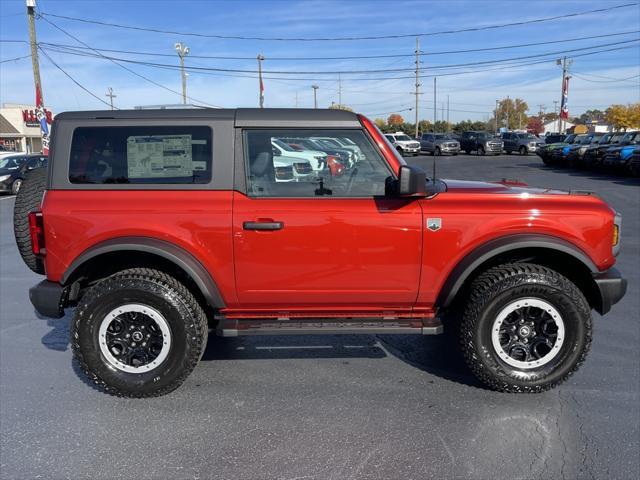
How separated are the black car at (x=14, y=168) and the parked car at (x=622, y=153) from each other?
2110cm

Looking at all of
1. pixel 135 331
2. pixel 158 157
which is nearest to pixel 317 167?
pixel 158 157

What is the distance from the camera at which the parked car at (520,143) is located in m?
36.6

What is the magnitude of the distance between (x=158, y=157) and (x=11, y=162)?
61.1ft

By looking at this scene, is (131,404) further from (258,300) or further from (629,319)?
(629,319)

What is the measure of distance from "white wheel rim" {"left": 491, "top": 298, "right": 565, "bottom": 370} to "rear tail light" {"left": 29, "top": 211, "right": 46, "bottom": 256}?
10.2ft

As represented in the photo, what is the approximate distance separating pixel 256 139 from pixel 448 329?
91.5 inches

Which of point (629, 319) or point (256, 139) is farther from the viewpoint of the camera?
point (629, 319)

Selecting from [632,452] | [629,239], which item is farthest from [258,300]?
[629,239]

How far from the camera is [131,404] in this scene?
134 inches

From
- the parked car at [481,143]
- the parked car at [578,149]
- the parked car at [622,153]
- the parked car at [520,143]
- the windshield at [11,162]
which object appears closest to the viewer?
the windshield at [11,162]

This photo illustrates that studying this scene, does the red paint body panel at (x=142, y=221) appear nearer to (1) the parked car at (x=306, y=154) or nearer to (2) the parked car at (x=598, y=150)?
(1) the parked car at (x=306, y=154)

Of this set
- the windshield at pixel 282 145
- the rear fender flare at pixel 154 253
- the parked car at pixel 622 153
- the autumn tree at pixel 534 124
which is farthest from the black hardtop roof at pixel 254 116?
the autumn tree at pixel 534 124

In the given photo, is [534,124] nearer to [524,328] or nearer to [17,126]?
[17,126]

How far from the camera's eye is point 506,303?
340 cm
